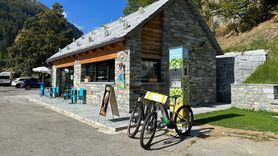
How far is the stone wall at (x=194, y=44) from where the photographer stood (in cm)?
1161

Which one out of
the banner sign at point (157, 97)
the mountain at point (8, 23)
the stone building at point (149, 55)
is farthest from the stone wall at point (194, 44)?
the mountain at point (8, 23)

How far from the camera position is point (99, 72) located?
1244 cm

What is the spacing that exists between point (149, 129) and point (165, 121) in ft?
2.25

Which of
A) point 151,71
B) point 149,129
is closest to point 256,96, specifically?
point 151,71

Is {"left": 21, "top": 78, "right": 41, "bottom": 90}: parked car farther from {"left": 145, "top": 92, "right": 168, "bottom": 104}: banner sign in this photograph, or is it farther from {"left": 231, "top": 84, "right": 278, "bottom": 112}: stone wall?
{"left": 145, "top": 92, "right": 168, "bottom": 104}: banner sign

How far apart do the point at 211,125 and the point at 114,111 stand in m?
3.37

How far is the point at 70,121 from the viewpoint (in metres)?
8.24

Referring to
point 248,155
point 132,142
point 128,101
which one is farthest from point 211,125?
point 128,101

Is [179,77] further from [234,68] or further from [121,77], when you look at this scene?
[234,68]

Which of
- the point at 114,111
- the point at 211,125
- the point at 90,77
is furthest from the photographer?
the point at 90,77

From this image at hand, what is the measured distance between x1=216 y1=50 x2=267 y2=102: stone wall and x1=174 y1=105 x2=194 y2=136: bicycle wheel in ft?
24.3

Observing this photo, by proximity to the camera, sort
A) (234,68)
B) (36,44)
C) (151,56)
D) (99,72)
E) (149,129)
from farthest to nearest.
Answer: (36,44) → (234,68) → (99,72) → (151,56) → (149,129)

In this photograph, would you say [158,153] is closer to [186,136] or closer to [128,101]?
[186,136]

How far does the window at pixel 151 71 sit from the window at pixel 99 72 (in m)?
1.77
